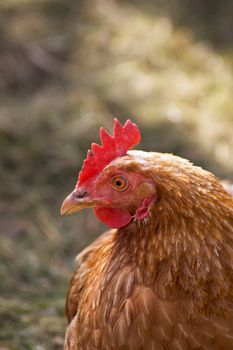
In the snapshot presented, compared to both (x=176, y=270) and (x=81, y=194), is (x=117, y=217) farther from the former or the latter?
(x=176, y=270)

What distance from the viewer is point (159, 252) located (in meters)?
2.79

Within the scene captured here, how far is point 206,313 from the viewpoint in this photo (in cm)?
277

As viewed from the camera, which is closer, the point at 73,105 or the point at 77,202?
the point at 77,202

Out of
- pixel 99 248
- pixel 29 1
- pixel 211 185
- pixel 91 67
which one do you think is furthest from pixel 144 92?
pixel 211 185

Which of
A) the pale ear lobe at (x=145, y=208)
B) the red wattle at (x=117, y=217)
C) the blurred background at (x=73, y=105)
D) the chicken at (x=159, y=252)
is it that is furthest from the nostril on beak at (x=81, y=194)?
the blurred background at (x=73, y=105)

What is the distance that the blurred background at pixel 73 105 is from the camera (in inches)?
194

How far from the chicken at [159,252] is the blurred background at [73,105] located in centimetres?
151

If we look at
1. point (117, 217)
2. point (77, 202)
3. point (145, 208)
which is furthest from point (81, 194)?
point (145, 208)

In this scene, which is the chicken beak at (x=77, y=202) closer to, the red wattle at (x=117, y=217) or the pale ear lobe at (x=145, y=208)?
the red wattle at (x=117, y=217)

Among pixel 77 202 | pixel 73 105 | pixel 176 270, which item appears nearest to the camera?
pixel 176 270

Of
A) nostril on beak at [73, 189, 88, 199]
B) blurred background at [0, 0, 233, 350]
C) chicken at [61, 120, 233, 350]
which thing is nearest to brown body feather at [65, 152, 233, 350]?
chicken at [61, 120, 233, 350]

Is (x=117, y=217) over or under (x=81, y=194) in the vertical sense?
under

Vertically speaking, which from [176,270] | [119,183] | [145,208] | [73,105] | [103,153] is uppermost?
[73,105]

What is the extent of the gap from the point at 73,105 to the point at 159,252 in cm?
401
